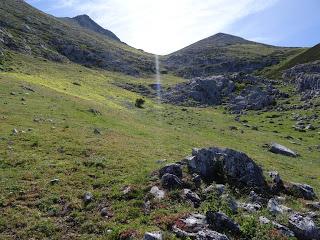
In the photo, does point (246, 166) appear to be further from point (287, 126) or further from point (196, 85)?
point (196, 85)

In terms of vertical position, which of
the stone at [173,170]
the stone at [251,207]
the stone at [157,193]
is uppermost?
the stone at [173,170]

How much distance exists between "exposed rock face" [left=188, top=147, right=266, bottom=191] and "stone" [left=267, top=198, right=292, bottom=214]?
106 inches

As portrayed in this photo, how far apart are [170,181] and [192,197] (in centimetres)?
209

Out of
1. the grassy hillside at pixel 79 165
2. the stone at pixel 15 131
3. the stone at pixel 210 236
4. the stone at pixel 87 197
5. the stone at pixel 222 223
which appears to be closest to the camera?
the stone at pixel 210 236

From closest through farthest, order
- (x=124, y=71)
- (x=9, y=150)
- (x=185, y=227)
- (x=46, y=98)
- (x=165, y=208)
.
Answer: (x=185, y=227) < (x=165, y=208) < (x=9, y=150) < (x=46, y=98) < (x=124, y=71)

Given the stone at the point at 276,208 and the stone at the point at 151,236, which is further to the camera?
the stone at the point at 276,208

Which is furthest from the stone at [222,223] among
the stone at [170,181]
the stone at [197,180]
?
the stone at [197,180]

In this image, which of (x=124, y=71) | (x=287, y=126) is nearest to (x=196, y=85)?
(x=287, y=126)

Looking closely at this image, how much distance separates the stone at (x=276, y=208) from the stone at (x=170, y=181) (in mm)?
5470

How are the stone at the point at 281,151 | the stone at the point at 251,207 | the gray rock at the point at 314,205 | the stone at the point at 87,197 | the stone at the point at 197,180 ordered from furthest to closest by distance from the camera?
the stone at the point at 281,151 < the stone at the point at 197,180 < the gray rock at the point at 314,205 < the stone at the point at 87,197 < the stone at the point at 251,207

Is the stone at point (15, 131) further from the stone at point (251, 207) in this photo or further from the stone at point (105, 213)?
the stone at point (251, 207)

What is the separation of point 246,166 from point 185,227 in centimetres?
956

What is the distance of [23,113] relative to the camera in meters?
51.2

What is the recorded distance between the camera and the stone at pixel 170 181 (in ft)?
84.7
